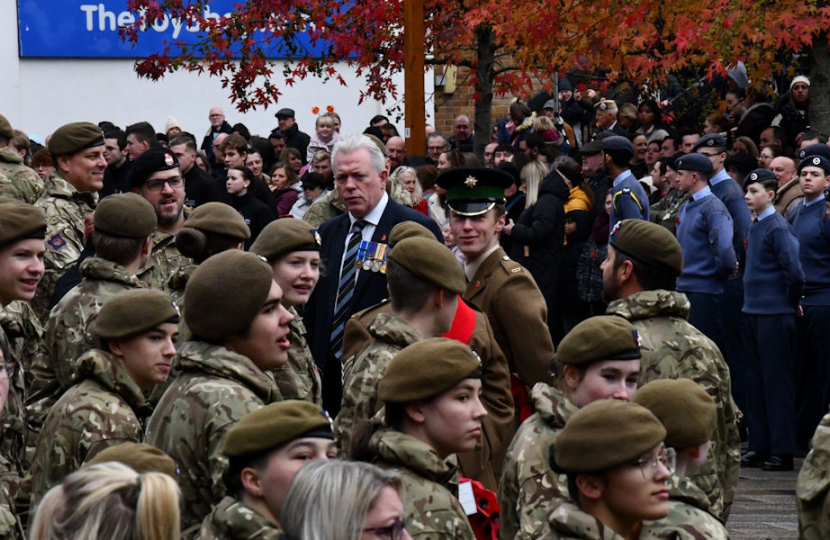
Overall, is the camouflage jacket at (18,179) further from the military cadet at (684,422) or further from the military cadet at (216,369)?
the military cadet at (684,422)

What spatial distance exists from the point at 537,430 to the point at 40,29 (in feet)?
71.1

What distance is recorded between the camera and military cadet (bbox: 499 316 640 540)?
4.95 meters

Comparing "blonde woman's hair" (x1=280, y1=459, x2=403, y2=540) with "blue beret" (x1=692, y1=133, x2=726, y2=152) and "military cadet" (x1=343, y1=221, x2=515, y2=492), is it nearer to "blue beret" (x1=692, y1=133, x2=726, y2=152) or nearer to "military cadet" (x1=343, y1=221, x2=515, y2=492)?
"military cadet" (x1=343, y1=221, x2=515, y2=492)

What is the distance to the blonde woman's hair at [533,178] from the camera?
1351cm

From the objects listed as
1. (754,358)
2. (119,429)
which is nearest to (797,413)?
(754,358)

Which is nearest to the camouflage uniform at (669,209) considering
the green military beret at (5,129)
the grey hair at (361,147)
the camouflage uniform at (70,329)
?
the grey hair at (361,147)

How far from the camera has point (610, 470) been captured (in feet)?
14.2

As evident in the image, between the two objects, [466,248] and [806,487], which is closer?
[806,487]

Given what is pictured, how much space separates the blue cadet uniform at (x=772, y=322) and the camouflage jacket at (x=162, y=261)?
4856 mm

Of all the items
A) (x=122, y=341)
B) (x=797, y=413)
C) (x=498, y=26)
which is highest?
(x=498, y=26)

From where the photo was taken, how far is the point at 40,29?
985 inches

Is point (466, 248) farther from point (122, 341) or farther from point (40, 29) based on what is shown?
point (40, 29)

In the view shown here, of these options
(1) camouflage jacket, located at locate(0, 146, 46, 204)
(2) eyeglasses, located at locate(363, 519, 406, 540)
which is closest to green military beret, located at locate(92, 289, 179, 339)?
(2) eyeglasses, located at locate(363, 519, 406, 540)

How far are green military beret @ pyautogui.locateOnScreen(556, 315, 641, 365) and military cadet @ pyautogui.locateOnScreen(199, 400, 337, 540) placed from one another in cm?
141
